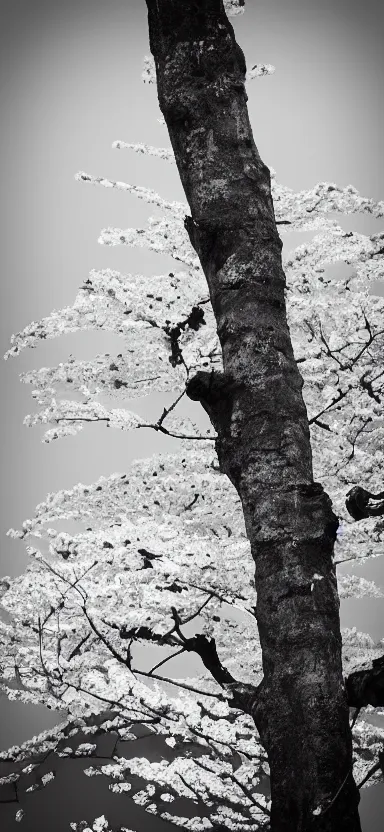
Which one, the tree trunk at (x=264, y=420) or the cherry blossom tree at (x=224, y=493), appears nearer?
the tree trunk at (x=264, y=420)

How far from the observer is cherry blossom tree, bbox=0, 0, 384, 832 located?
1455 millimetres

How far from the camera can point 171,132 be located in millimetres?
2027

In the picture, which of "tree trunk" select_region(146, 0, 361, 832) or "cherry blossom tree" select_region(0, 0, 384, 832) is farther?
"cherry blossom tree" select_region(0, 0, 384, 832)

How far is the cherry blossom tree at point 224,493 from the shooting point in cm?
146

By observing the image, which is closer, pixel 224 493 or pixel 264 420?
pixel 264 420

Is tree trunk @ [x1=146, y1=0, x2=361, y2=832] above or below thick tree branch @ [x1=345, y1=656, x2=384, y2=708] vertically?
above

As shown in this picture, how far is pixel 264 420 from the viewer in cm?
164

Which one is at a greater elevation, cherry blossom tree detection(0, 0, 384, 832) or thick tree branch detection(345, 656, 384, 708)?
cherry blossom tree detection(0, 0, 384, 832)

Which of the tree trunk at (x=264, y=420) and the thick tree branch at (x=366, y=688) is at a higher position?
the tree trunk at (x=264, y=420)

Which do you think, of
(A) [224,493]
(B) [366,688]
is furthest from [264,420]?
(A) [224,493]

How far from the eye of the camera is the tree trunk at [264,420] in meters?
1.34

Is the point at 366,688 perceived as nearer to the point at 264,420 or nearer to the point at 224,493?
the point at 264,420

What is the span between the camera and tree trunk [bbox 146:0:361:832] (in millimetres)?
1341

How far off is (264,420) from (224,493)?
523 centimetres
